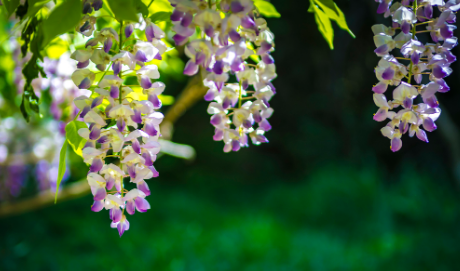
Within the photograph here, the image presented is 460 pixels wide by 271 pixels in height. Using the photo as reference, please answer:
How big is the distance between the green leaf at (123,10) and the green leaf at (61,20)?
57mm

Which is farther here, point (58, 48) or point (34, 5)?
point (58, 48)

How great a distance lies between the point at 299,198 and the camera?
436 centimetres

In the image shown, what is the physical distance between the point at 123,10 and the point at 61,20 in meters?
0.09

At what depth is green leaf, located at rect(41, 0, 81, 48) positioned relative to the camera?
0.47 meters

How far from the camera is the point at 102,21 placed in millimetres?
940

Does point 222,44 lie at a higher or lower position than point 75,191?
higher

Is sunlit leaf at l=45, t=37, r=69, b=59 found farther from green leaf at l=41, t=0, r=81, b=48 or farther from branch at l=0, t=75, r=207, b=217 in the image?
branch at l=0, t=75, r=207, b=217

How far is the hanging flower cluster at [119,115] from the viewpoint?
542mm

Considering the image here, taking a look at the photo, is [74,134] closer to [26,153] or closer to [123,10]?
[123,10]

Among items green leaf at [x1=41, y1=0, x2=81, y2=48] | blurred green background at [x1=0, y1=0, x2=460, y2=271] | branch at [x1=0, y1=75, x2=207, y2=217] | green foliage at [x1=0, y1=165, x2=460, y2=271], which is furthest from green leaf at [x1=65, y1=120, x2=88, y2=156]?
green foliage at [x1=0, y1=165, x2=460, y2=271]

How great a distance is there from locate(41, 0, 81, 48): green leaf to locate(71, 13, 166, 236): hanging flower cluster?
0.21 ft

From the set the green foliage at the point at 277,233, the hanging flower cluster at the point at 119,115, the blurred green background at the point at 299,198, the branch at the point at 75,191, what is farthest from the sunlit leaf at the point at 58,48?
the green foliage at the point at 277,233

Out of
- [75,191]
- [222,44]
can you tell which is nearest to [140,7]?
[222,44]

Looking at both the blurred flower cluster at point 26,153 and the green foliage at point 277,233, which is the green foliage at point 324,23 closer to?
the blurred flower cluster at point 26,153
